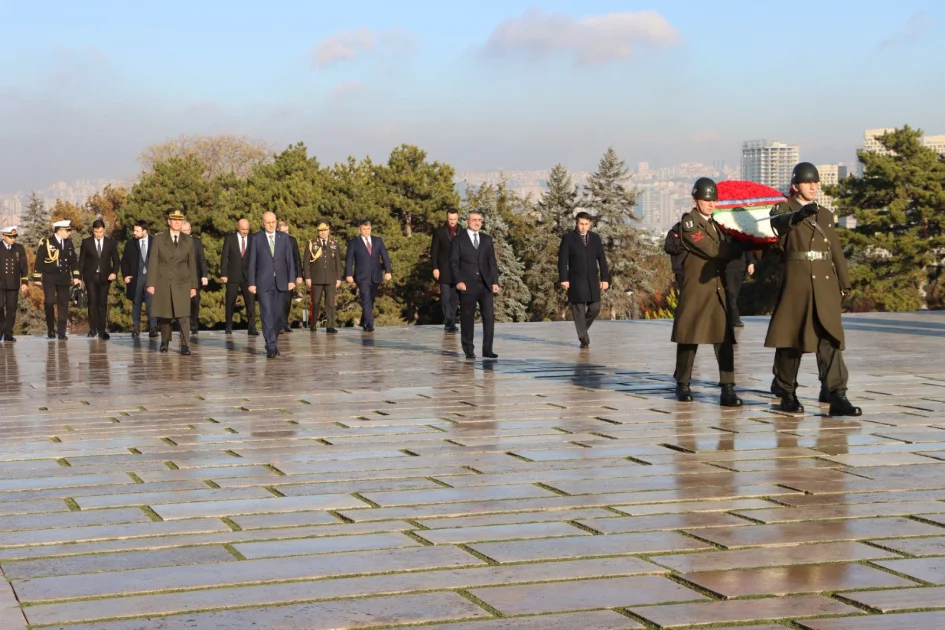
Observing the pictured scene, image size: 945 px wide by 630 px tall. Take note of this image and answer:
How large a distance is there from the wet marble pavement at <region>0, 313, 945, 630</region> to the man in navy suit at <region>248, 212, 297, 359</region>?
13.6 feet

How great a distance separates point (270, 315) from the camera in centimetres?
1544

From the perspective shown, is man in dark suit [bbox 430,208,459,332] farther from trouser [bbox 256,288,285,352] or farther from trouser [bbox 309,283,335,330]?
trouser [bbox 256,288,285,352]

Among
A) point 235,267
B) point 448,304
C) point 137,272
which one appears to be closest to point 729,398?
point 448,304

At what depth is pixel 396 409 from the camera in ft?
31.9

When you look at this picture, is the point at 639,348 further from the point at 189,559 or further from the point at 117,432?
the point at 189,559

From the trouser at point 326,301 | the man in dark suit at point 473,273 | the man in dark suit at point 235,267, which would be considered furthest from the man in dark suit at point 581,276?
the man in dark suit at point 235,267

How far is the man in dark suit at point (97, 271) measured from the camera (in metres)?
19.8

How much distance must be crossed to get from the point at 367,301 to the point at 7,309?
17.4 ft

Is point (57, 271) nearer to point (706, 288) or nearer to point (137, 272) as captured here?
point (137, 272)

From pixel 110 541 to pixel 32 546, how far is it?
290 mm

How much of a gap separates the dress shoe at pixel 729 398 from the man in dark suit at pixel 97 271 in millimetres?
12411

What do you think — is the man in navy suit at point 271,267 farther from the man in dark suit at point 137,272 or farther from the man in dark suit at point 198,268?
the man in dark suit at point 137,272

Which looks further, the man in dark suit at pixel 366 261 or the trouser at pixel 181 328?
the man in dark suit at pixel 366 261

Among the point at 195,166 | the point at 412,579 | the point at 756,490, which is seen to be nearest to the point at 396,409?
the point at 756,490
